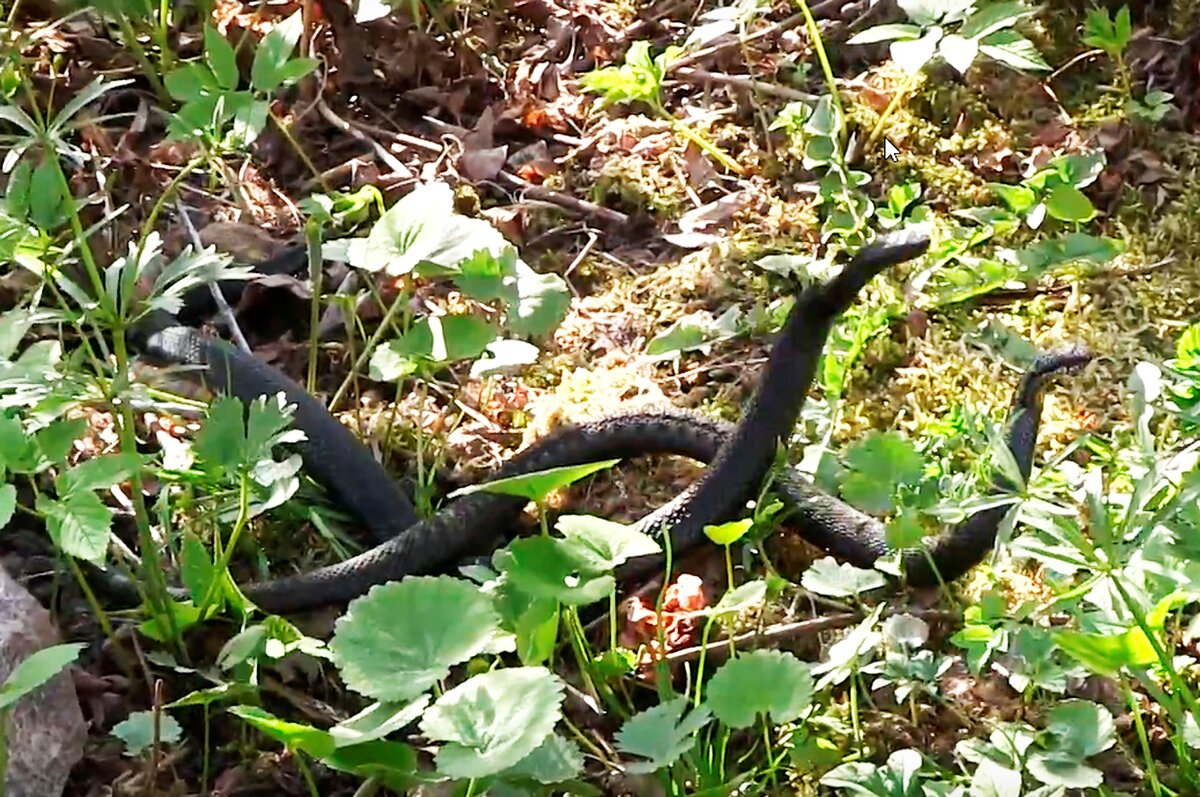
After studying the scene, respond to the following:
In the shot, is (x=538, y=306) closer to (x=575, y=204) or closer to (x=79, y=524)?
(x=79, y=524)

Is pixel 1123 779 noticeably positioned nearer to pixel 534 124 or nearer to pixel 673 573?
pixel 673 573

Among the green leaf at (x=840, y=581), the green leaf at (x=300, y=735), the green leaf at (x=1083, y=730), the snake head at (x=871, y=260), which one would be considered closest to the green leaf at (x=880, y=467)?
the green leaf at (x=840, y=581)

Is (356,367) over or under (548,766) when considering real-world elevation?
under

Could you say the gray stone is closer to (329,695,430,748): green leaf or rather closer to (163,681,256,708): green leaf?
(163,681,256,708): green leaf

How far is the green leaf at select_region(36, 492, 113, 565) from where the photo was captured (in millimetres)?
1894

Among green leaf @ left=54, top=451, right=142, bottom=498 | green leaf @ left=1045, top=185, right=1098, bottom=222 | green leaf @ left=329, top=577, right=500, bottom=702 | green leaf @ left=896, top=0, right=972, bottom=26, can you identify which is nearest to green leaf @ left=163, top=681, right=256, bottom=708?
green leaf @ left=54, top=451, right=142, bottom=498

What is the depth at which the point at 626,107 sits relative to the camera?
11.7ft

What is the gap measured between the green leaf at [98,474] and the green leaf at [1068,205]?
1824 millimetres

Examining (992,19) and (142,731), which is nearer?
(142,731)

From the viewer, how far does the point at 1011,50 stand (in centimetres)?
265

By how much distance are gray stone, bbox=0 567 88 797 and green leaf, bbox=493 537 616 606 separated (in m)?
0.77

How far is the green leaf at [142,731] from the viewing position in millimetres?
2109

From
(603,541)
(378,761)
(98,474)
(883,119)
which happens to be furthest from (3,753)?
(883,119)

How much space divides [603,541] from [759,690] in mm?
275
